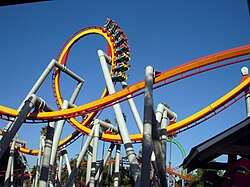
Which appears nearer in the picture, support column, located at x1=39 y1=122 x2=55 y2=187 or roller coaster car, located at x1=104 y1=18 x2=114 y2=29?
support column, located at x1=39 y1=122 x2=55 y2=187

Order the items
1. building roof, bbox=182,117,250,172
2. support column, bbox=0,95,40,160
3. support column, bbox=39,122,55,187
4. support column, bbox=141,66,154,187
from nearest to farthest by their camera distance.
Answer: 1. building roof, bbox=182,117,250,172
2. support column, bbox=141,66,154,187
3. support column, bbox=0,95,40,160
4. support column, bbox=39,122,55,187

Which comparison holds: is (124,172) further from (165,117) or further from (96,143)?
(165,117)

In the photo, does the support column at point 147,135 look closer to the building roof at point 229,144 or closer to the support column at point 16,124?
the building roof at point 229,144

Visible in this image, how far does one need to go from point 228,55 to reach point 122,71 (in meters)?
6.34

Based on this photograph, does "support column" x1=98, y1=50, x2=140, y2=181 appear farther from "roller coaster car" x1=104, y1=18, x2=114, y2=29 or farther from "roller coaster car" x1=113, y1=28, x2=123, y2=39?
"roller coaster car" x1=104, y1=18, x2=114, y2=29

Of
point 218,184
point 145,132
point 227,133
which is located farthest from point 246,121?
point 145,132

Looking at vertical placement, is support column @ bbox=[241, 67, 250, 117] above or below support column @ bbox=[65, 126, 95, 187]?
above

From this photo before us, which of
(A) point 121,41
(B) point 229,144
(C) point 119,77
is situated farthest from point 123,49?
(B) point 229,144

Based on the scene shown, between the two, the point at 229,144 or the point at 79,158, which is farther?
the point at 79,158

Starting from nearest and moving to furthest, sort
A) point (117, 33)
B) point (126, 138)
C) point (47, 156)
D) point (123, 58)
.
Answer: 1. point (126, 138)
2. point (47, 156)
3. point (123, 58)
4. point (117, 33)

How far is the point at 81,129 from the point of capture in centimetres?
1412

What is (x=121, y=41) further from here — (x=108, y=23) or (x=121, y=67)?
(x=121, y=67)

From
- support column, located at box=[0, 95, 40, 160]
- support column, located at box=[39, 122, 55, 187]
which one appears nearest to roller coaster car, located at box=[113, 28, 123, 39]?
support column, located at box=[0, 95, 40, 160]

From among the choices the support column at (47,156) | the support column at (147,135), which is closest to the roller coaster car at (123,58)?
the support column at (47,156)
